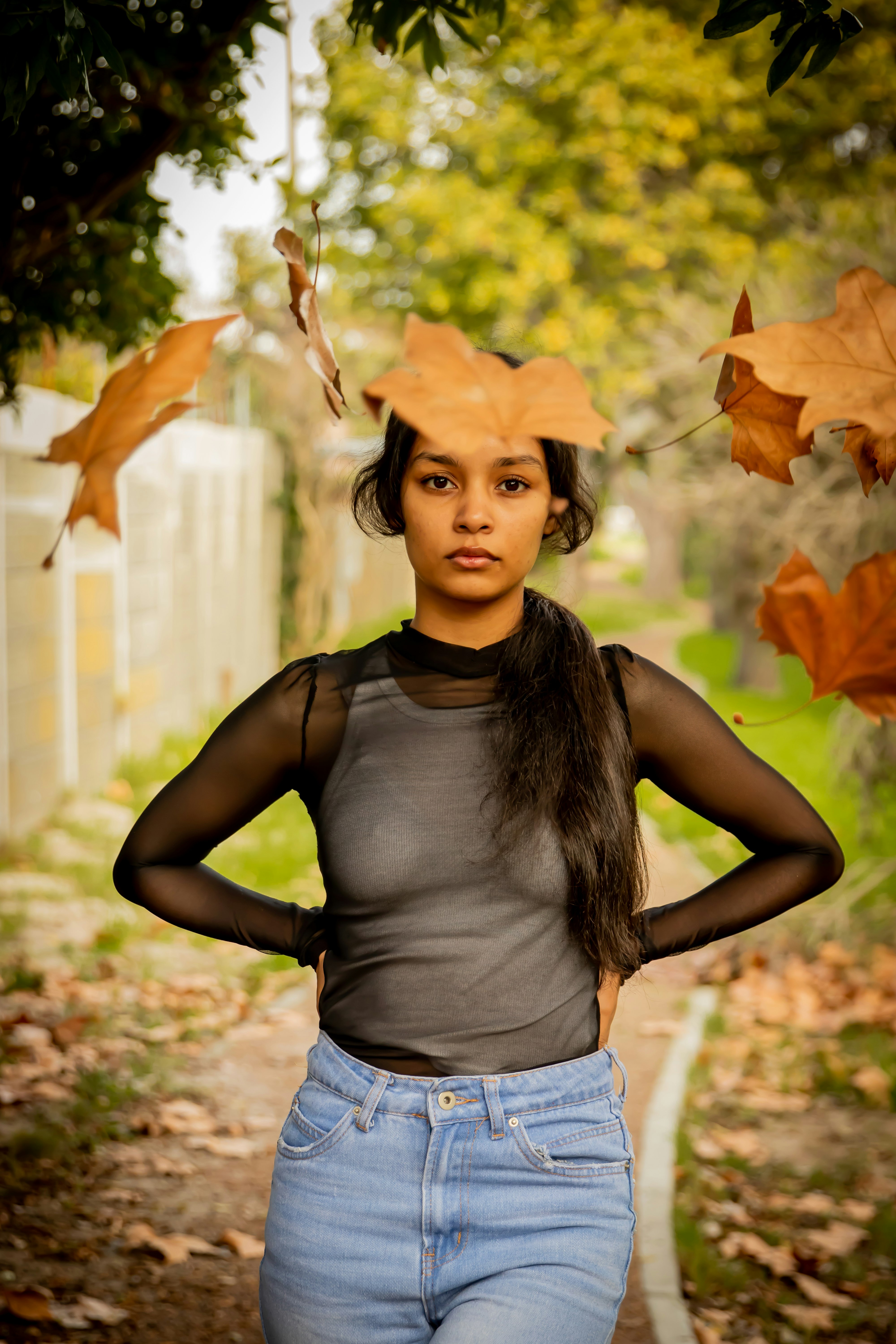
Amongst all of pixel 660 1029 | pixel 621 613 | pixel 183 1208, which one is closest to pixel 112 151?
pixel 183 1208

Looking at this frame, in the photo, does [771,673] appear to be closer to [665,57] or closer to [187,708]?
[665,57]

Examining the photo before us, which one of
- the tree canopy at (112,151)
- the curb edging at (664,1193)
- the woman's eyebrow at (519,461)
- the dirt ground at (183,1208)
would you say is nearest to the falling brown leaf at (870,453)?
the woman's eyebrow at (519,461)

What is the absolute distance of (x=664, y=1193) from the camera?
13.6ft

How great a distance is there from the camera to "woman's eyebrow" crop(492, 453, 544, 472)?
162 cm

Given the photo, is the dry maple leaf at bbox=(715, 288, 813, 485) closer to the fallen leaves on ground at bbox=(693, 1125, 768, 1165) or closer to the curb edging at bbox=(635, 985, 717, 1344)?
the curb edging at bbox=(635, 985, 717, 1344)

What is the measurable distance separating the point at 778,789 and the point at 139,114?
7.33 feet

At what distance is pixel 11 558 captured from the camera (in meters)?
6.55

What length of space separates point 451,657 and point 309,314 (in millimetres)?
513

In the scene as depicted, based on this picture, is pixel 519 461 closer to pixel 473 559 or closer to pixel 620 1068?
pixel 473 559

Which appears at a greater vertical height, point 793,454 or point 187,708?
point 793,454

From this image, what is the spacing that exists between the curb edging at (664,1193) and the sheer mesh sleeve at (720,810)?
1.90m

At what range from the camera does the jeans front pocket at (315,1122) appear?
62.8 inches

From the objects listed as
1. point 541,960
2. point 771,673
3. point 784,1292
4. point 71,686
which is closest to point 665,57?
point 771,673

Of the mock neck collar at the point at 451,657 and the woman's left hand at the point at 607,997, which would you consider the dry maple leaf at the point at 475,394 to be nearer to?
the mock neck collar at the point at 451,657
